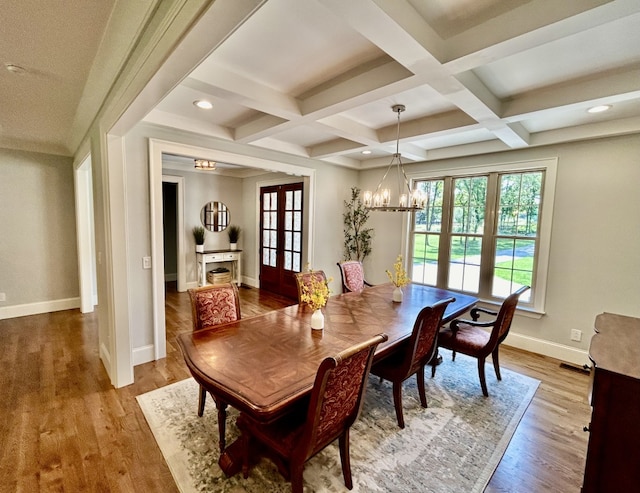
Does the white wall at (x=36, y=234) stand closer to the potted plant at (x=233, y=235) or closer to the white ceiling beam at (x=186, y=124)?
the potted plant at (x=233, y=235)

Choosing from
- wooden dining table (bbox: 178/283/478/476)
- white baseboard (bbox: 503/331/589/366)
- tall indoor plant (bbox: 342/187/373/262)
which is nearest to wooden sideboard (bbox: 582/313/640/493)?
wooden dining table (bbox: 178/283/478/476)

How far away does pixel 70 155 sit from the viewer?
468 centimetres

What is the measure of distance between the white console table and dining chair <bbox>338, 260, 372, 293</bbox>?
3.45m

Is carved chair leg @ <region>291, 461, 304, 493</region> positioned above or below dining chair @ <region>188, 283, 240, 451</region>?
below

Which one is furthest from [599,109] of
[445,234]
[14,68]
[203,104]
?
[14,68]

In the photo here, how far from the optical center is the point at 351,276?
390 centimetres

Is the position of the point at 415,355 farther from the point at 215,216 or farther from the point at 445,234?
the point at 215,216

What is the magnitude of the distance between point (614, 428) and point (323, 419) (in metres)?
1.26

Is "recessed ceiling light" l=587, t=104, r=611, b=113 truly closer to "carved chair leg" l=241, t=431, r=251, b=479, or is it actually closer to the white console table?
"carved chair leg" l=241, t=431, r=251, b=479

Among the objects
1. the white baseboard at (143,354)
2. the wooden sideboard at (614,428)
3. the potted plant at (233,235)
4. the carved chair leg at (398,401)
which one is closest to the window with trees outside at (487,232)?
the carved chair leg at (398,401)

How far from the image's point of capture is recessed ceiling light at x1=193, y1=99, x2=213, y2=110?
2.65 m

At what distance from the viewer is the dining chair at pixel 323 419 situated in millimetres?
1325

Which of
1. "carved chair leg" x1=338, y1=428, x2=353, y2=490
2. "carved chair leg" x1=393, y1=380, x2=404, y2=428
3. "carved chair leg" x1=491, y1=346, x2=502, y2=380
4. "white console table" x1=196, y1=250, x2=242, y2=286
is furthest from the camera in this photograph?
"white console table" x1=196, y1=250, x2=242, y2=286

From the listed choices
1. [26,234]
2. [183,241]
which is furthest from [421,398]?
[26,234]
